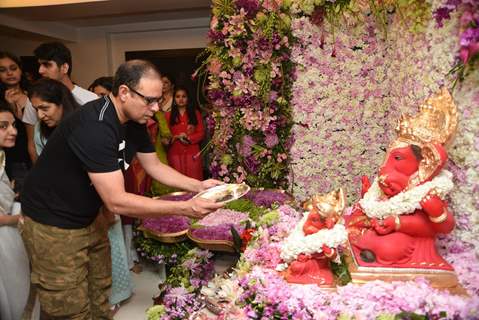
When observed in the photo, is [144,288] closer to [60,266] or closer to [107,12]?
[60,266]

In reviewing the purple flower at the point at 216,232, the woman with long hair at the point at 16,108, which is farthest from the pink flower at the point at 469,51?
the woman with long hair at the point at 16,108

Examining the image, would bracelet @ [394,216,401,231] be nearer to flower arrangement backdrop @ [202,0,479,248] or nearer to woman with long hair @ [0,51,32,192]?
flower arrangement backdrop @ [202,0,479,248]

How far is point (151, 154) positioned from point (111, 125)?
1.74 feet

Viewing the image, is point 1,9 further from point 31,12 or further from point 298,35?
point 298,35

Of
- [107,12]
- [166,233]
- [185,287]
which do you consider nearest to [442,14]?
[185,287]

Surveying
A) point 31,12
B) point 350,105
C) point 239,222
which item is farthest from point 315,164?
point 31,12

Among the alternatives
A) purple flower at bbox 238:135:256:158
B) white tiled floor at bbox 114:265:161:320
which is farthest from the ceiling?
white tiled floor at bbox 114:265:161:320

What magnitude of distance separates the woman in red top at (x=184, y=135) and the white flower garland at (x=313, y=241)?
8.57 ft

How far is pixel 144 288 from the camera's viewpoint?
3318 millimetres

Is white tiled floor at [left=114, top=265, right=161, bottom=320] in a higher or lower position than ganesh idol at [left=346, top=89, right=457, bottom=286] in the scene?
lower

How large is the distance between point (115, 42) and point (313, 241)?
4.98 metres

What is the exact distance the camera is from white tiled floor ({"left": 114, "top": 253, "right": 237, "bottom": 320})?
116 inches

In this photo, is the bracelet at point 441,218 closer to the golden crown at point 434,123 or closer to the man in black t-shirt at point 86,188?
the golden crown at point 434,123

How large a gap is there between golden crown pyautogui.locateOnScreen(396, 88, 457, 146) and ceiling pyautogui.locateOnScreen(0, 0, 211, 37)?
3.22 m
